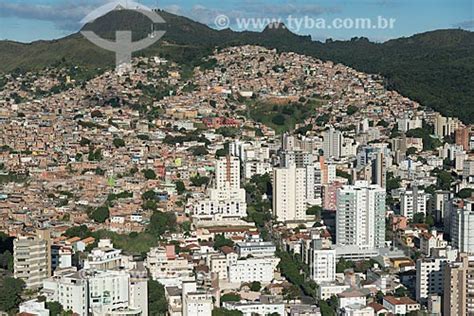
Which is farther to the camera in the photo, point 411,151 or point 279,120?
point 279,120

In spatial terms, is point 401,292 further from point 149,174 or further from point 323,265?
point 149,174

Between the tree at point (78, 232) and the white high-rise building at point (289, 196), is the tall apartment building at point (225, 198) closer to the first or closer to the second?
the white high-rise building at point (289, 196)

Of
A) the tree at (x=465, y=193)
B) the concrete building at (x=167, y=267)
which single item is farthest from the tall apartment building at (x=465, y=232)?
the concrete building at (x=167, y=267)

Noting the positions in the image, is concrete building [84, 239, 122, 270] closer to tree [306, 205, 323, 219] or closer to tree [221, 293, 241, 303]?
tree [221, 293, 241, 303]

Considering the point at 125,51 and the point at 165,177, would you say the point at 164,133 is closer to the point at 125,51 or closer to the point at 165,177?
the point at 165,177

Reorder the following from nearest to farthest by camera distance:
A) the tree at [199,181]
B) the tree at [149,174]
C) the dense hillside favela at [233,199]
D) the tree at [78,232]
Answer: the dense hillside favela at [233,199]
the tree at [78,232]
the tree at [199,181]
the tree at [149,174]

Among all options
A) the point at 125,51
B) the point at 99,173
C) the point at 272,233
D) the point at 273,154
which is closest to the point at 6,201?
the point at 99,173

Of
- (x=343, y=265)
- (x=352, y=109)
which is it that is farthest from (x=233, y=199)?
(x=352, y=109)
